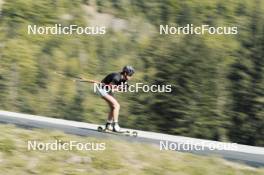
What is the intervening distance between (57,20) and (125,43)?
10.6 m

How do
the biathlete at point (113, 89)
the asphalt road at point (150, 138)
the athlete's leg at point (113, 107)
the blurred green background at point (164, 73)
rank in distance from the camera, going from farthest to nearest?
the blurred green background at point (164, 73) < the athlete's leg at point (113, 107) < the biathlete at point (113, 89) < the asphalt road at point (150, 138)

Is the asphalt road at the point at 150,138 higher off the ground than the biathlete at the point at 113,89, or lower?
lower

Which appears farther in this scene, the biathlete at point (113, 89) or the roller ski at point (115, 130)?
the biathlete at point (113, 89)

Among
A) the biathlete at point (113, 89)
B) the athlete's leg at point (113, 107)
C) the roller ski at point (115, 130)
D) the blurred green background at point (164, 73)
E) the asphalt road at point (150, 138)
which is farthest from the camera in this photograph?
the blurred green background at point (164, 73)

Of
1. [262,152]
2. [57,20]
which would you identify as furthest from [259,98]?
[57,20]

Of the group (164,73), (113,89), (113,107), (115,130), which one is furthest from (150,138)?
(164,73)

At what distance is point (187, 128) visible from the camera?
26.0 m

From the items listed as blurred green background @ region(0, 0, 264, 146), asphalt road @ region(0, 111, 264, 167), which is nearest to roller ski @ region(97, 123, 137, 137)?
asphalt road @ region(0, 111, 264, 167)

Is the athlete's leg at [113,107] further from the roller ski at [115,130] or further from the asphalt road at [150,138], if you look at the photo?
the asphalt road at [150,138]

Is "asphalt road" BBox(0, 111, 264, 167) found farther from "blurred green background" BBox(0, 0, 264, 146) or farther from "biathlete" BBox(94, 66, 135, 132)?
"blurred green background" BBox(0, 0, 264, 146)

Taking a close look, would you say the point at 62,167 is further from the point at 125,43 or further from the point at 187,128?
the point at 125,43

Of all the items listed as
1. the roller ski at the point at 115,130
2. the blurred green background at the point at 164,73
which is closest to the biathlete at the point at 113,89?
the roller ski at the point at 115,130

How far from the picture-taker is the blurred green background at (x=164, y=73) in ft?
84.6

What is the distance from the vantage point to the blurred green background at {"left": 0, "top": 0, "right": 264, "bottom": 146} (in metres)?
25.8
